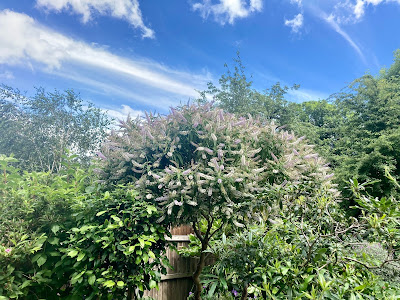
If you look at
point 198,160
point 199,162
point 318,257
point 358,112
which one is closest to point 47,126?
point 198,160

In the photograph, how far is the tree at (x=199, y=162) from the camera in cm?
242

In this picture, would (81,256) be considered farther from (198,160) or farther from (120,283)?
(198,160)

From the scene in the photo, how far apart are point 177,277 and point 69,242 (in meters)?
2.66

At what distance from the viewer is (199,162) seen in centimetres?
260

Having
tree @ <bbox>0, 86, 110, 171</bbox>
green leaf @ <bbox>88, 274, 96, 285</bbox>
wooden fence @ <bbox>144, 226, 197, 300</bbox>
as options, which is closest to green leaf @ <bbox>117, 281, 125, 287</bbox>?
green leaf @ <bbox>88, 274, 96, 285</bbox>

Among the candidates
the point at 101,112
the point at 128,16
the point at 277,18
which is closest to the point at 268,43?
the point at 277,18

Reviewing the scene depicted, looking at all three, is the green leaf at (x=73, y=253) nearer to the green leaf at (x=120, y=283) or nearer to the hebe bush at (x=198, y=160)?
the green leaf at (x=120, y=283)

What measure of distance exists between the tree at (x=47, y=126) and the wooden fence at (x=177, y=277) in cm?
732

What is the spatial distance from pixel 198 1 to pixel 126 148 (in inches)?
149

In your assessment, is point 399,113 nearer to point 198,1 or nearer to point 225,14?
point 225,14

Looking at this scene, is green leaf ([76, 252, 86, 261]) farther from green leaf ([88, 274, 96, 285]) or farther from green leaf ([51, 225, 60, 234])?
green leaf ([51, 225, 60, 234])

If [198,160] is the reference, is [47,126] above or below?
above

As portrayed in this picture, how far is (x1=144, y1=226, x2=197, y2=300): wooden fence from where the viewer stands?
425 centimetres

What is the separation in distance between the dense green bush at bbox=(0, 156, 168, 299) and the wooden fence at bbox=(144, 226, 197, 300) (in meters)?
1.97
